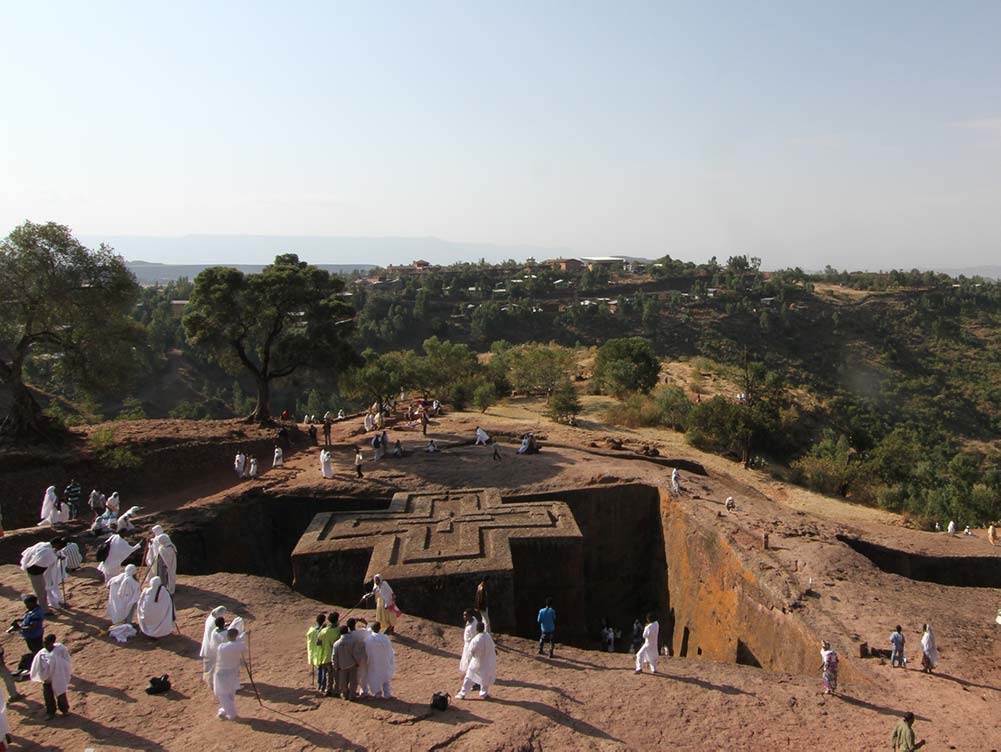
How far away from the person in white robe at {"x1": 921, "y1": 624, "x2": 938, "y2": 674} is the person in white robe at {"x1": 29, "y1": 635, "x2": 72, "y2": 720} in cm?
1075

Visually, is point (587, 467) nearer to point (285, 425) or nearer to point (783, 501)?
point (783, 501)

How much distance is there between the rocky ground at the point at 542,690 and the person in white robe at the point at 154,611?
172 mm

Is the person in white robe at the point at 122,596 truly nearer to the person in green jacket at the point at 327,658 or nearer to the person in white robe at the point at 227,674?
the person in white robe at the point at 227,674

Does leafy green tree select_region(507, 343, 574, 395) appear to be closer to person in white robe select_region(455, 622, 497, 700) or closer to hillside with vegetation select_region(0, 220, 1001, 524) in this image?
hillside with vegetation select_region(0, 220, 1001, 524)

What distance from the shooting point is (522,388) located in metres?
35.8

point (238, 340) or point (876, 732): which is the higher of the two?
point (238, 340)

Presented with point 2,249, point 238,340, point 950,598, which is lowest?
point 950,598

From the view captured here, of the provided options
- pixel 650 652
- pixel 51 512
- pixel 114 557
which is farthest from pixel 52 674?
pixel 51 512

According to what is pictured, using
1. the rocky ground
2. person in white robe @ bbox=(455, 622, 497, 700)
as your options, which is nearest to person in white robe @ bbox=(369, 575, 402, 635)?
the rocky ground

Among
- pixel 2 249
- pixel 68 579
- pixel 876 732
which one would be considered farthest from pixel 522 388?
pixel 876 732

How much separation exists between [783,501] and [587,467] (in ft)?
29.6

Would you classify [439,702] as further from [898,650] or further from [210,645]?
[898,650]

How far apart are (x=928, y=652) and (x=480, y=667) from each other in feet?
20.3

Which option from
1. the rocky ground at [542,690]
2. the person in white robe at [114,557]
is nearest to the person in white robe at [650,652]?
the rocky ground at [542,690]
